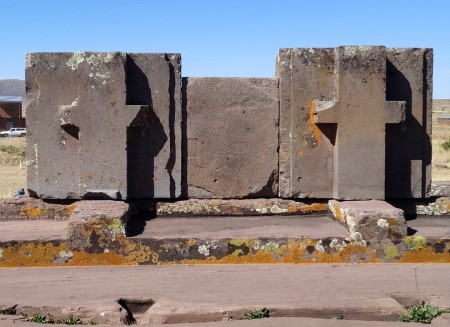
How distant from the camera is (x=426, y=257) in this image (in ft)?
17.5

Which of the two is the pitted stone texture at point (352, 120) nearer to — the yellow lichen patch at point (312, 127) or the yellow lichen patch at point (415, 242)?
the yellow lichen patch at point (312, 127)

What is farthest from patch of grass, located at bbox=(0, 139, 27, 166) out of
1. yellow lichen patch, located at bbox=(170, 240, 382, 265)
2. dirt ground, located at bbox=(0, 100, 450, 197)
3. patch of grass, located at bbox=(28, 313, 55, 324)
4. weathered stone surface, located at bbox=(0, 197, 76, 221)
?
patch of grass, located at bbox=(28, 313, 55, 324)

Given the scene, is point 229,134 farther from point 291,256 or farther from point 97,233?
point 97,233

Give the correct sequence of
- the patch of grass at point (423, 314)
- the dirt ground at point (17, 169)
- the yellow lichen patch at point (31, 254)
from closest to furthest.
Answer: the patch of grass at point (423, 314), the yellow lichen patch at point (31, 254), the dirt ground at point (17, 169)

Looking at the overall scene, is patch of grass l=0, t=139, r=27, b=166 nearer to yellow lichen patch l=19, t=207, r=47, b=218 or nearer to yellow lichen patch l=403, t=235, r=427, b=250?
yellow lichen patch l=19, t=207, r=47, b=218

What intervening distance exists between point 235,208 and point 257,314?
8.88 ft

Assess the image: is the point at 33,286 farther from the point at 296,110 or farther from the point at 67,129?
the point at 296,110

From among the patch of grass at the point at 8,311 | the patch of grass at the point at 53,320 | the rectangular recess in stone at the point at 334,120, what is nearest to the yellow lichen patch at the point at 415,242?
the rectangular recess in stone at the point at 334,120

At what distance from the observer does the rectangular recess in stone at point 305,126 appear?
21.3ft

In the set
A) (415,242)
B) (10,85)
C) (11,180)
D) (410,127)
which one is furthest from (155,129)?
(10,85)

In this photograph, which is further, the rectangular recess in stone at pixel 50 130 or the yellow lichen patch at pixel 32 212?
the yellow lichen patch at pixel 32 212

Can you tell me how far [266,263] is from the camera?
17.5 ft

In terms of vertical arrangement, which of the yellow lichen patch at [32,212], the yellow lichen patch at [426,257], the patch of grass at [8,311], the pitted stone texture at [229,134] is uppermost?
the pitted stone texture at [229,134]

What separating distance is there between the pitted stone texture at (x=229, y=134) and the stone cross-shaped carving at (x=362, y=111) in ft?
1.88
